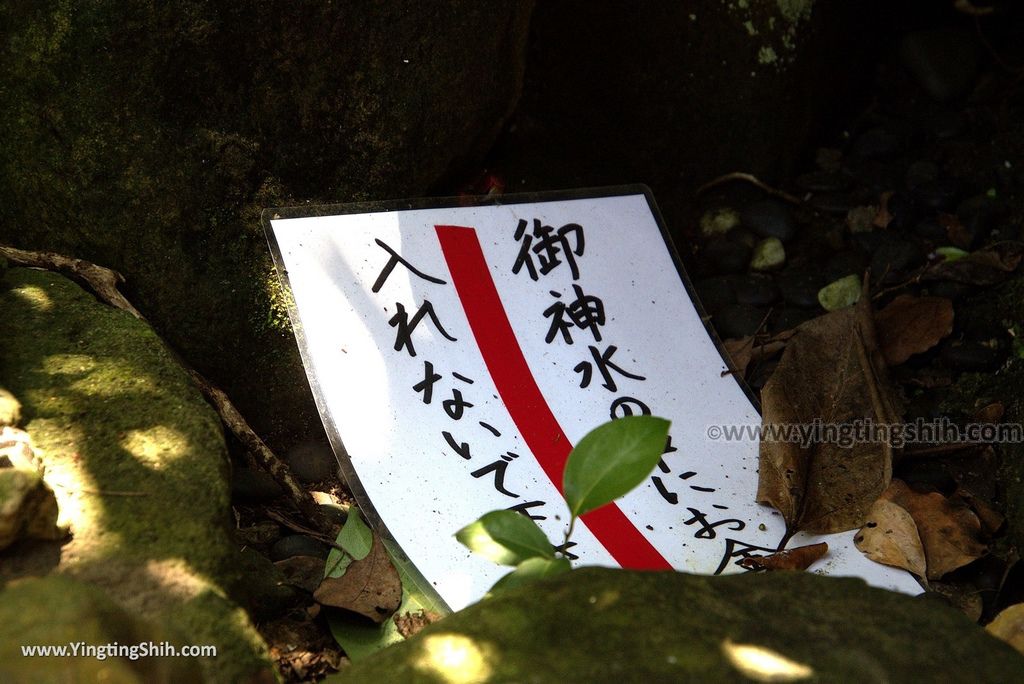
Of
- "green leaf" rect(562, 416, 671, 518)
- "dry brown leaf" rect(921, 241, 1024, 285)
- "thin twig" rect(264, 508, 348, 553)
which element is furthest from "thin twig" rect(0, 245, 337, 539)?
"dry brown leaf" rect(921, 241, 1024, 285)

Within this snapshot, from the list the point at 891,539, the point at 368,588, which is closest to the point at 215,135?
the point at 368,588

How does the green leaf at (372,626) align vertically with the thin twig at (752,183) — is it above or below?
below

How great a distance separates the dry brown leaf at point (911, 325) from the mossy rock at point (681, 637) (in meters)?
1.12

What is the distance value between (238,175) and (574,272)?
78 cm

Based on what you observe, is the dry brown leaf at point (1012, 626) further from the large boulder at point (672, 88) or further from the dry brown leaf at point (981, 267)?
the large boulder at point (672, 88)

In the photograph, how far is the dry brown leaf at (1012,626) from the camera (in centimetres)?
133

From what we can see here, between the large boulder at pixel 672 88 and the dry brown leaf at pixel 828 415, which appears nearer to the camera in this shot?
the dry brown leaf at pixel 828 415

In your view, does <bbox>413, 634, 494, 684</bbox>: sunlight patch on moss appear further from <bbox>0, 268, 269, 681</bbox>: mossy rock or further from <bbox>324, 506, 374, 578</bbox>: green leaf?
<bbox>324, 506, 374, 578</bbox>: green leaf

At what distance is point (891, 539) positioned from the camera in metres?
1.67

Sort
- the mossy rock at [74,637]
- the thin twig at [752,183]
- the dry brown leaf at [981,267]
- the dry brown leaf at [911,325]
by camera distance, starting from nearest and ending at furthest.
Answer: the mossy rock at [74,637] → the dry brown leaf at [911,325] → the dry brown leaf at [981,267] → the thin twig at [752,183]

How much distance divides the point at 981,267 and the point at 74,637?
2.18 m

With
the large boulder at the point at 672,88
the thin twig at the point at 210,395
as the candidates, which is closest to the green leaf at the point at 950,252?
the large boulder at the point at 672,88

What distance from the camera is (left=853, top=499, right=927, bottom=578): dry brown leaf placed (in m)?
1.65

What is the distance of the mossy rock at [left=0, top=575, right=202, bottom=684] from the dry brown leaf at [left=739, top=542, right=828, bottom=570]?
103cm
